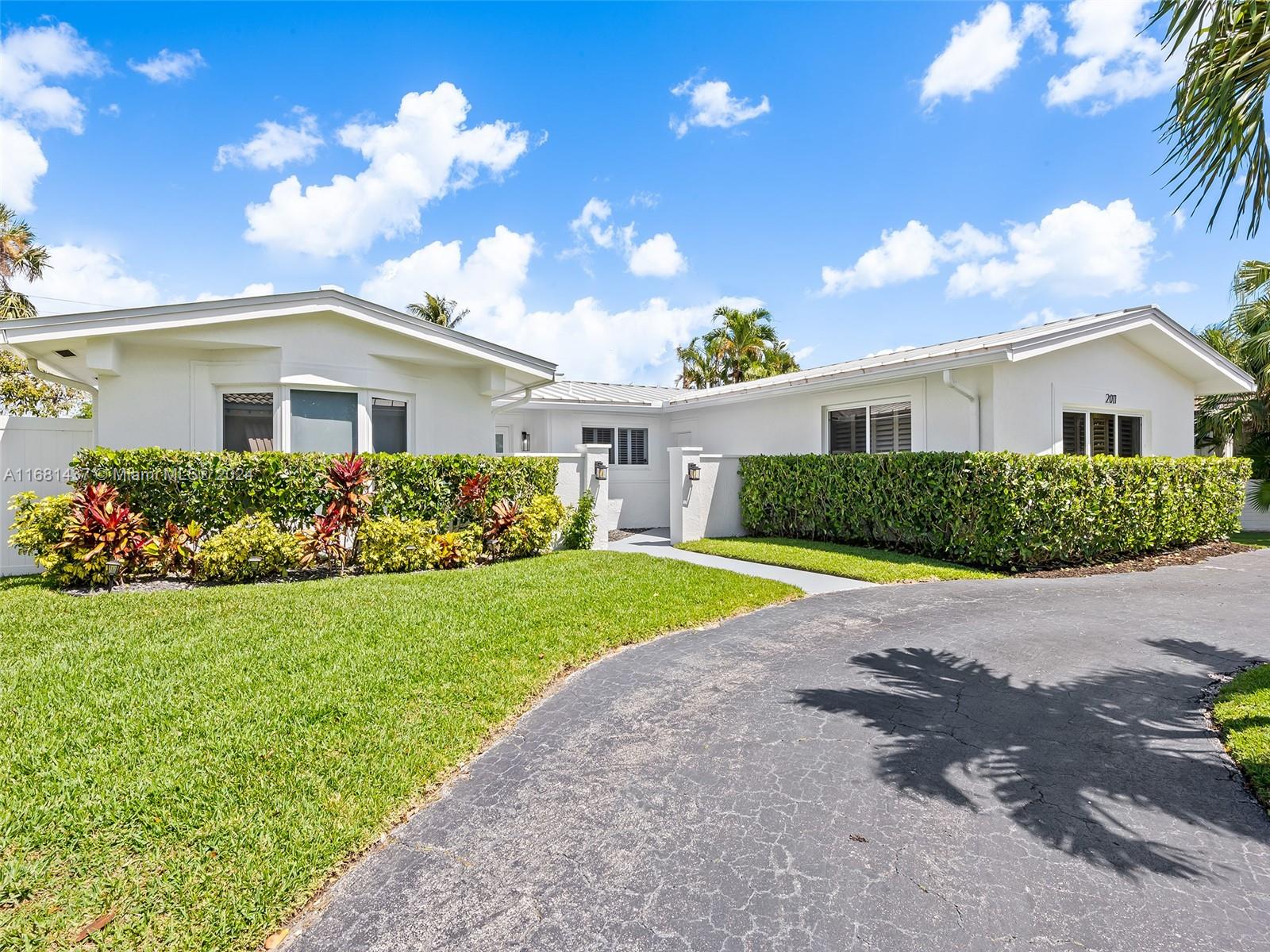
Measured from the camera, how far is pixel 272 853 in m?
2.71

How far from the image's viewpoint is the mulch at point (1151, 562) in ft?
31.4

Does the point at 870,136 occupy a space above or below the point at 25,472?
above

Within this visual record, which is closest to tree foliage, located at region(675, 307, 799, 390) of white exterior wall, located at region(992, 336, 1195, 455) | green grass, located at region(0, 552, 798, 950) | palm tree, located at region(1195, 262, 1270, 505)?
palm tree, located at region(1195, 262, 1270, 505)

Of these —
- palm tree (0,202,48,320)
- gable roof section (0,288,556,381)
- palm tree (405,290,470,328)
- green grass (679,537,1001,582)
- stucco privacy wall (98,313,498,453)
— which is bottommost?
green grass (679,537,1001,582)

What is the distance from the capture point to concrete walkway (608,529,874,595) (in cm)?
866

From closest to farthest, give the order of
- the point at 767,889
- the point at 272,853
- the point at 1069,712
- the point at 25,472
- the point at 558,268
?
1. the point at 767,889
2. the point at 272,853
3. the point at 1069,712
4. the point at 25,472
5. the point at 558,268

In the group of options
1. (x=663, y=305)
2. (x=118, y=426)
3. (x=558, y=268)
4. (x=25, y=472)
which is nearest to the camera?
(x=25, y=472)

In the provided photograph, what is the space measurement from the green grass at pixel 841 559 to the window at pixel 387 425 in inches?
226

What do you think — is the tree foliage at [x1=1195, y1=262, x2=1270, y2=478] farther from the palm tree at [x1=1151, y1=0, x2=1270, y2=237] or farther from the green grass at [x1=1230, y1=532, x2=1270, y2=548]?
the palm tree at [x1=1151, y1=0, x2=1270, y2=237]

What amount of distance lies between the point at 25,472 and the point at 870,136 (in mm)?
16143

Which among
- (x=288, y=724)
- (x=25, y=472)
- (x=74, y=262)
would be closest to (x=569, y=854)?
(x=288, y=724)

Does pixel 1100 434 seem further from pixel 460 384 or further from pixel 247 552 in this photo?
pixel 247 552

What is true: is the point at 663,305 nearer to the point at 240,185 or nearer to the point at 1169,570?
the point at 240,185

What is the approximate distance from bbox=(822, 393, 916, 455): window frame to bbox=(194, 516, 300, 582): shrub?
9822 mm
